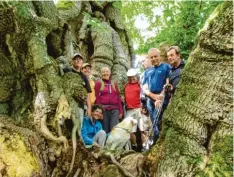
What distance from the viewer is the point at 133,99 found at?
6.33 metres

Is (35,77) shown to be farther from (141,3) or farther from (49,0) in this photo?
(141,3)

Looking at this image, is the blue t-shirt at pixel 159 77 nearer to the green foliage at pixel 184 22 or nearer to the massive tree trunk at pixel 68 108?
the massive tree trunk at pixel 68 108

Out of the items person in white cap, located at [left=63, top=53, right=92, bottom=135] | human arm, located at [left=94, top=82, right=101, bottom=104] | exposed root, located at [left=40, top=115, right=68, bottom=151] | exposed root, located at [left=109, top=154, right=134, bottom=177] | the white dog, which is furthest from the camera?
human arm, located at [left=94, top=82, right=101, bottom=104]

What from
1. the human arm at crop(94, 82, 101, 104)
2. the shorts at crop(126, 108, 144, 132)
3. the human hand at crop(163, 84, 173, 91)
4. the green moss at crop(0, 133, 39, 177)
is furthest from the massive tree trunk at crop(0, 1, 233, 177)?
the shorts at crop(126, 108, 144, 132)

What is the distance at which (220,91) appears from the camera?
338 cm

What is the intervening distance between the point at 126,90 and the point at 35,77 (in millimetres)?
1866

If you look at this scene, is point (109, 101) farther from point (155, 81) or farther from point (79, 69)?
point (155, 81)

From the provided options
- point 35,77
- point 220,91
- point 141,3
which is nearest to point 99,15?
point 141,3

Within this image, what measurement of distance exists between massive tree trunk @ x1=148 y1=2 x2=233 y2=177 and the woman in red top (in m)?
2.29

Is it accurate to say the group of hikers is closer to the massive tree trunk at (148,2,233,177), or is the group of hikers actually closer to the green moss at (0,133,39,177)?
the green moss at (0,133,39,177)

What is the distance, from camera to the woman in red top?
235 inches

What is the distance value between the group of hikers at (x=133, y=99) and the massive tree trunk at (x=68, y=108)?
404 millimetres

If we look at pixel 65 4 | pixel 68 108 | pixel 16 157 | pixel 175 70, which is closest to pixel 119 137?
pixel 68 108

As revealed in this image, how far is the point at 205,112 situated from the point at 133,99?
9.68 ft
